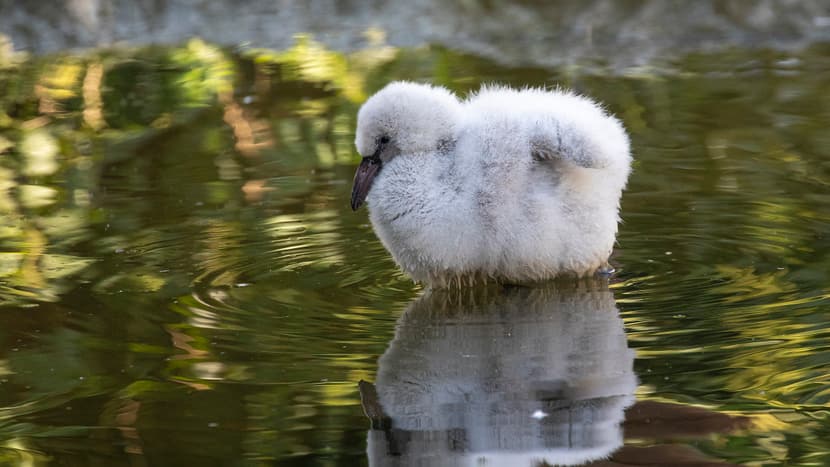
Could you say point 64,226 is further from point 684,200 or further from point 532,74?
point 532,74

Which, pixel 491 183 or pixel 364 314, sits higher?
pixel 491 183

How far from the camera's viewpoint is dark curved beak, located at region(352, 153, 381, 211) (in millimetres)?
5305

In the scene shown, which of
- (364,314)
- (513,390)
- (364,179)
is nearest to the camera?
(513,390)

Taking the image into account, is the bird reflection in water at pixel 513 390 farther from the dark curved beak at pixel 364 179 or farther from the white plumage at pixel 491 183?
the dark curved beak at pixel 364 179

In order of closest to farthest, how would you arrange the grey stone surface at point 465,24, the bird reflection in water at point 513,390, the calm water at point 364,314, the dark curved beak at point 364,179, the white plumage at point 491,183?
the bird reflection in water at point 513,390 → the calm water at point 364,314 → the white plumage at point 491,183 → the dark curved beak at point 364,179 → the grey stone surface at point 465,24

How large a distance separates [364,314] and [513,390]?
1016 millimetres

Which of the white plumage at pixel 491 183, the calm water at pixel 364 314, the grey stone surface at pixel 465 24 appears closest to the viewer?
the calm water at pixel 364 314

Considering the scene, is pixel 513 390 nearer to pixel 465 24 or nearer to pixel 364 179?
pixel 364 179

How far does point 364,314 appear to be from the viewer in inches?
194

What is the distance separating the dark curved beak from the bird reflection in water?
48cm

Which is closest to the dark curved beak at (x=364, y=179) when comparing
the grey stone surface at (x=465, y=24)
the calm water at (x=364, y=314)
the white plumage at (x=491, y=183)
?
the white plumage at (x=491, y=183)

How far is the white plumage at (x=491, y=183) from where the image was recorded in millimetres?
5020

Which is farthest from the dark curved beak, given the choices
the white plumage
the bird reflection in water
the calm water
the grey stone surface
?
the grey stone surface

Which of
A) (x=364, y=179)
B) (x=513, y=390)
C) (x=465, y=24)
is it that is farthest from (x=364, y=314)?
(x=465, y=24)
